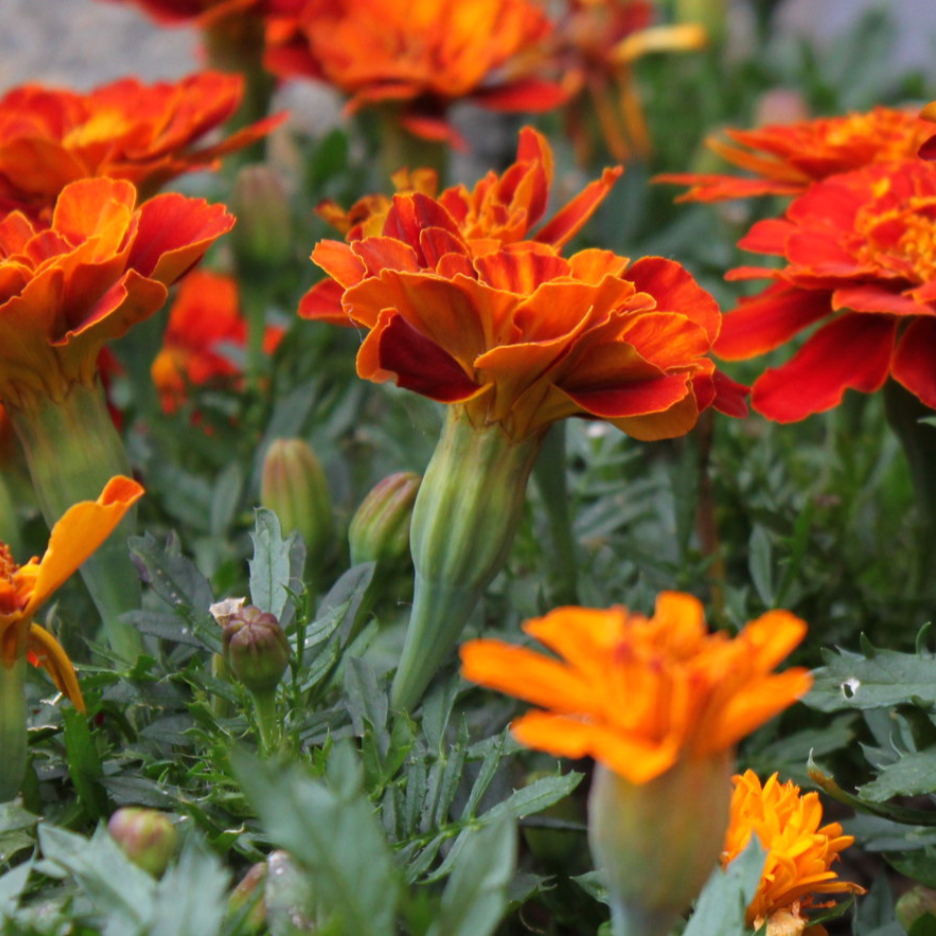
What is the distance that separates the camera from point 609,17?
55.4 inches

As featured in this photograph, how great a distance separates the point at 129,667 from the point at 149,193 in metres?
0.29

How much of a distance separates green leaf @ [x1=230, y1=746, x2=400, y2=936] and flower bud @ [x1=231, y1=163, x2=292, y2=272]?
595 mm

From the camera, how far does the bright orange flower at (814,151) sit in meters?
0.69

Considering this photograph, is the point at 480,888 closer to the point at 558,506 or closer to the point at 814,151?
the point at 558,506

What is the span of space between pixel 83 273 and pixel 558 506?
265 millimetres

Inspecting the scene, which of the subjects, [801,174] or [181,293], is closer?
[801,174]

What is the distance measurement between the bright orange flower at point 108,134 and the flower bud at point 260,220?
0.30ft

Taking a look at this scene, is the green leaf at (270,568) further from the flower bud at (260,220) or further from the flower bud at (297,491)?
the flower bud at (260,220)

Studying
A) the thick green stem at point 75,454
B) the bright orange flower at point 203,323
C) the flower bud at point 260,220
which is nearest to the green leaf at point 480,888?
the thick green stem at point 75,454

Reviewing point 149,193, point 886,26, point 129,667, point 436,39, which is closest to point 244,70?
point 436,39

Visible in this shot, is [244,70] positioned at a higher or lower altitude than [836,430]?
higher

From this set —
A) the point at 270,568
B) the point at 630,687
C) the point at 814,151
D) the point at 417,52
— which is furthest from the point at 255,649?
the point at 417,52

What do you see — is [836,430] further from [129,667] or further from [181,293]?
[181,293]

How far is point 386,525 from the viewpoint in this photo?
585mm
